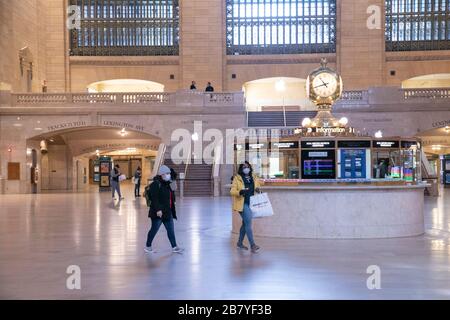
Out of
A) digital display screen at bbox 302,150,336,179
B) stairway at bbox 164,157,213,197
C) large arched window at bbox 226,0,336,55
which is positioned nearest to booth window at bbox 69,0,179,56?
large arched window at bbox 226,0,336,55

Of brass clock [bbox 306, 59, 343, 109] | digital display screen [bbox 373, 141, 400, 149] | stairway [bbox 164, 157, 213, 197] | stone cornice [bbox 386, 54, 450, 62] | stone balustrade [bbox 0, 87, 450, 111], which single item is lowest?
stairway [bbox 164, 157, 213, 197]

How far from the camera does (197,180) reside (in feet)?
96.9

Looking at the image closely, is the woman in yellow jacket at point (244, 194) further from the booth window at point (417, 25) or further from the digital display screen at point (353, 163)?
the booth window at point (417, 25)

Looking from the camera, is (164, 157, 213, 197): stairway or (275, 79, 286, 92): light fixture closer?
(164, 157, 213, 197): stairway

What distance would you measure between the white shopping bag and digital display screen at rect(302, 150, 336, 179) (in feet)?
7.69

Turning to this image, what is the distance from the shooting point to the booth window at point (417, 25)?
39375 mm

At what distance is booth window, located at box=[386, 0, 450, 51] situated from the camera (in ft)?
129

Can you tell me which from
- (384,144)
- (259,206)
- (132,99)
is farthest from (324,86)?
(132,99)

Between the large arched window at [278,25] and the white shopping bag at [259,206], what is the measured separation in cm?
3020

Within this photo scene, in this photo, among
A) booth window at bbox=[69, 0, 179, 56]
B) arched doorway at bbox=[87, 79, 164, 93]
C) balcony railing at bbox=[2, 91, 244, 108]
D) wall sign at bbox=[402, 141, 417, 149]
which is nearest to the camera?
wall sign at bbox=[402, 141, 417, 149]

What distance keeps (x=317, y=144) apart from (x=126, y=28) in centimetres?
3009

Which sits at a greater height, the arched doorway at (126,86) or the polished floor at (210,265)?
the arched doorway at (126,86)

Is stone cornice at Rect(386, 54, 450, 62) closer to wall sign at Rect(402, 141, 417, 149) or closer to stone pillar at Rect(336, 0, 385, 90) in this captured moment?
→ stone pillar at Rect(336, 0, 385, 90)

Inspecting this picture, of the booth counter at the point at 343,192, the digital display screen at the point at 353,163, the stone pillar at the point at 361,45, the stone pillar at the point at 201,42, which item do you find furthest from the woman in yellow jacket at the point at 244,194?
the stone pillar at the point at 201,42
